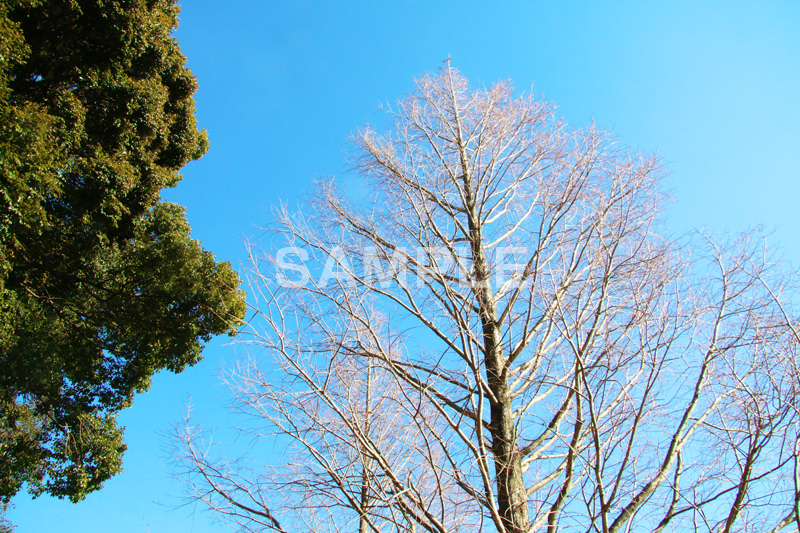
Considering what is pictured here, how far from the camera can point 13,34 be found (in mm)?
6344

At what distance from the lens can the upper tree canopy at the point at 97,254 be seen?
7988 millimetres

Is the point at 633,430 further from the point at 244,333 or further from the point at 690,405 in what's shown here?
the point at 244,333

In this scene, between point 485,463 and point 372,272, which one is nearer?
point 485,463

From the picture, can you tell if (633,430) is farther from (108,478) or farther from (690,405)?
→ (108,478)

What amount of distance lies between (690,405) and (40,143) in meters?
8.05

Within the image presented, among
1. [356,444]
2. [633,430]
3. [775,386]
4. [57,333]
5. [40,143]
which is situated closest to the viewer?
[633,430]

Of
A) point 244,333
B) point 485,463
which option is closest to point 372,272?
point 244,333

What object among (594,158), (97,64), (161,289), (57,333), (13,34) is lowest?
(594,158)

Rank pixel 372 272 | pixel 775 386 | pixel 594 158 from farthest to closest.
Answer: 1. pixel 372 272
2. pixel 594 158
3. pixel 775 386

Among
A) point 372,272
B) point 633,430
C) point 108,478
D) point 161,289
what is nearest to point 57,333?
point 161,289

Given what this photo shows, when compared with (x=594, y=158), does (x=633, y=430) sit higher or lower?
lower

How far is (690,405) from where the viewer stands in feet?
8.59

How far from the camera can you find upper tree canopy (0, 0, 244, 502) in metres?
7.99

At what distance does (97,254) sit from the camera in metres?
9.09
